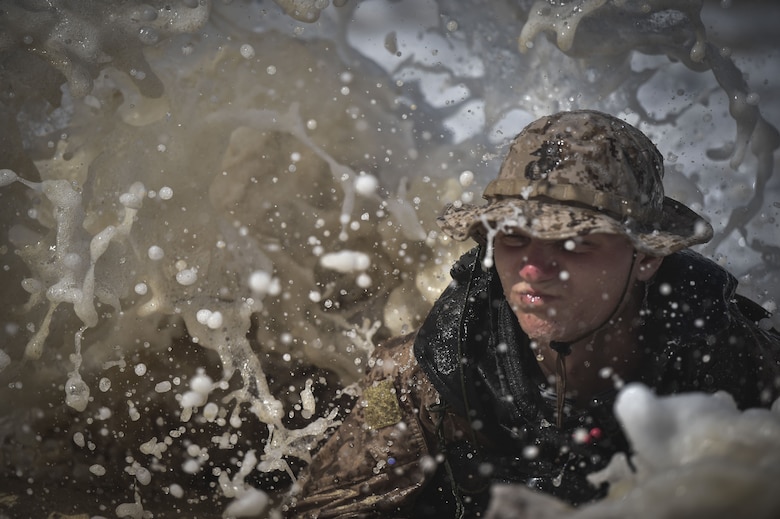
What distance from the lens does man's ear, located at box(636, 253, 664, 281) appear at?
2.31 meters

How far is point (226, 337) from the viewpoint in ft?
12.3

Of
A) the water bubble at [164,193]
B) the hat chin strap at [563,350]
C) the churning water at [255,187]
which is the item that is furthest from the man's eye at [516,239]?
the water bubble at [164,193]

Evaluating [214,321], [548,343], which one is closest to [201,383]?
[214,321]

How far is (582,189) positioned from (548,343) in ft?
1.73

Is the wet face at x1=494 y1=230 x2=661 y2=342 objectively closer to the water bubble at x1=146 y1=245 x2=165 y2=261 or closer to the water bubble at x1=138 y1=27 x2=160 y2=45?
the water bubble at x1=146 y1=245 x2=165 y2=261

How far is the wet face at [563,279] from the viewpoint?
212 cm

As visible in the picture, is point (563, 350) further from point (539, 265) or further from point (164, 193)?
point (164, 193)

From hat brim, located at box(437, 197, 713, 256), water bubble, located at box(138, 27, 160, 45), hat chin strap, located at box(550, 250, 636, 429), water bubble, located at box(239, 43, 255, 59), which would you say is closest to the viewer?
hat brim, located at box(437, 197, 713, 256)

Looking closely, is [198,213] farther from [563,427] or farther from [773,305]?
[773,305]

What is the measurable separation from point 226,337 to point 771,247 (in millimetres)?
2792

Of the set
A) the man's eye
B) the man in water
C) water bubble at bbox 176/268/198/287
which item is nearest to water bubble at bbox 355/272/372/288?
water bubble at bbox 176/268/198/287

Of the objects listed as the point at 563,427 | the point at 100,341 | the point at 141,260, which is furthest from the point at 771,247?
the point at 100,341

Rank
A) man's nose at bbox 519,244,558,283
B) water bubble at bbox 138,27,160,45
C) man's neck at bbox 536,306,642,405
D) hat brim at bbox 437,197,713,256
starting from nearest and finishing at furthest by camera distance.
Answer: hat brim at bbox 437,197,713,256
man's nose at bbox 519,244,558,283
man's neck at bbox 536,306,642,405
water bubble at bbox 138,27,160,45

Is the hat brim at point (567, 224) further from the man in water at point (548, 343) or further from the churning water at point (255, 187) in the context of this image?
the churning water at point (255, 187)
